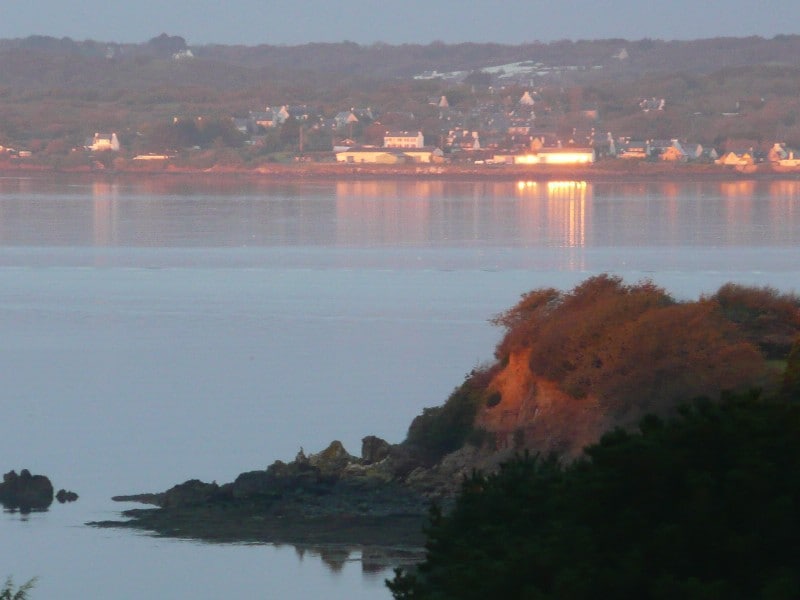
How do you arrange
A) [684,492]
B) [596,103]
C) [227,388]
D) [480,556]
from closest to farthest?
[684,492] < [480,556] < [227,388] < [596,103]

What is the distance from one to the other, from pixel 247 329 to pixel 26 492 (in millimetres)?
10124

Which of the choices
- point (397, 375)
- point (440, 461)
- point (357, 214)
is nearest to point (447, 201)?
point (357, 214)

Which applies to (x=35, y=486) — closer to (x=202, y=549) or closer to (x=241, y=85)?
(x=202, y=549)

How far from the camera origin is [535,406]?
42.4 feet

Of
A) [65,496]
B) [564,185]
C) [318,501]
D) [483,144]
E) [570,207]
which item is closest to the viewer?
[318,501]

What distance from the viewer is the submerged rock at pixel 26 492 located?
12.5 metres

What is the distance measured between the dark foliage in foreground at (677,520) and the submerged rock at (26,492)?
7409mm

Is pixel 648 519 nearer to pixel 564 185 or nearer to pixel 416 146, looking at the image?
pixel 564 185

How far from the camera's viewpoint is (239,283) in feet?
95.3

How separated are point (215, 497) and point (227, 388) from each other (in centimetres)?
584

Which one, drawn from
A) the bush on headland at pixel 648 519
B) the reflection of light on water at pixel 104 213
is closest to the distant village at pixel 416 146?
the reflection of light on water at pixel 104 213

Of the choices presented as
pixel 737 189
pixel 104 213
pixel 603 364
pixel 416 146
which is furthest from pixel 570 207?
pixel 603 364

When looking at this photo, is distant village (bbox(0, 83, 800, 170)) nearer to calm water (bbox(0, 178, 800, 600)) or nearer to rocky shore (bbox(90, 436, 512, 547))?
calm water (bbox(0, 178, 800, 600))

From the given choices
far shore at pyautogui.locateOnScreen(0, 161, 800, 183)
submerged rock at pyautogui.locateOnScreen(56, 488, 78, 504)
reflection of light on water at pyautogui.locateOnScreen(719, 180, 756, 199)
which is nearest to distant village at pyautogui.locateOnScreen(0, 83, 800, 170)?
far shore at pyautogui.locateOnScreen(0, 161, 800, 183)
